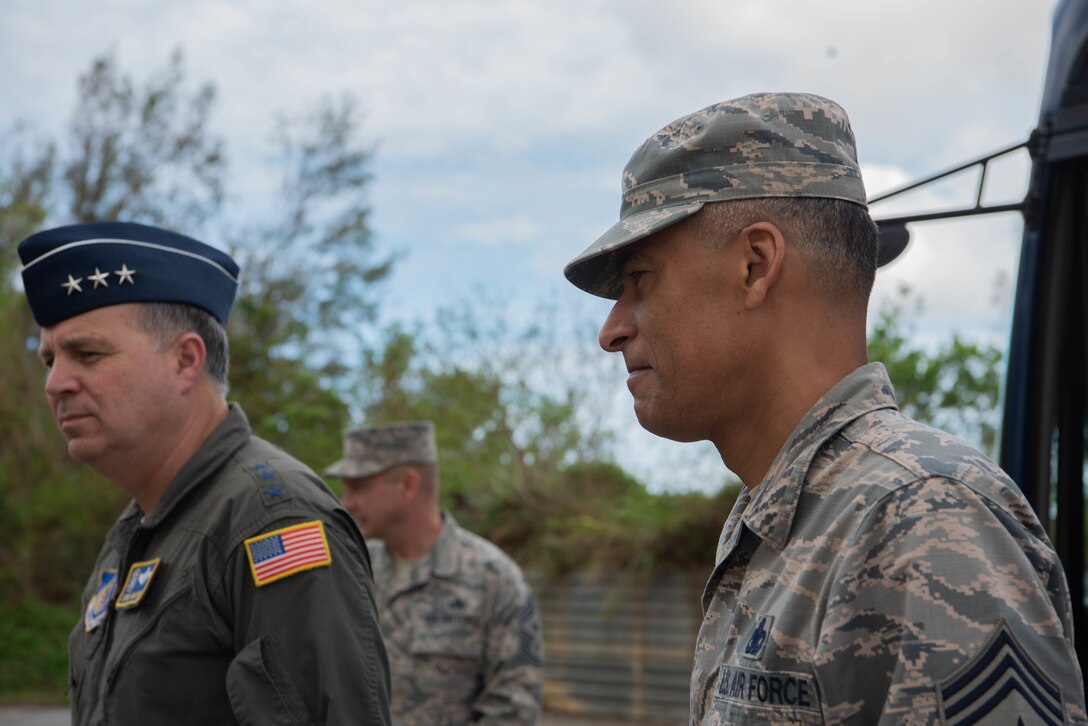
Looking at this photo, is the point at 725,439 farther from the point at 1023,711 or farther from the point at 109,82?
Result: the point at 109,82

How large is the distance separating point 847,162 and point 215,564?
1.56 metres

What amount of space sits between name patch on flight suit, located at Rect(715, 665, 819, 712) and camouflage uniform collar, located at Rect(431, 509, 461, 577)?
3925 mm

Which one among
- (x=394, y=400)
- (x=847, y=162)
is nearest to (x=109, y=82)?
(x=394, y=400)

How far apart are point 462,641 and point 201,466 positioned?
2.61m

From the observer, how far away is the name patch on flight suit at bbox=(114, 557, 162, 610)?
8.47 feet

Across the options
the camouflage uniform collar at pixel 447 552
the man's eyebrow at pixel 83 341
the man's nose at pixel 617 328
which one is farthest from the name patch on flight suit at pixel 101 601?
the camouflage uniform collar at pixel 447 552

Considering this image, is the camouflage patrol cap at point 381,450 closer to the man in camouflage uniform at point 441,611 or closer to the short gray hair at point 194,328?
the man in camouflage uniform at point 441,611

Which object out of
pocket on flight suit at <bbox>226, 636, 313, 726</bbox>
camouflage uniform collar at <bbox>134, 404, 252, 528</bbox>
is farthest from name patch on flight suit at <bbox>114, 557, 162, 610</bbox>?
pocket on flight suit at <bbox>226, 636, 313, 726</bbox>

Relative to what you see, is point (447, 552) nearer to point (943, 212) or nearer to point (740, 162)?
point (943, 212)

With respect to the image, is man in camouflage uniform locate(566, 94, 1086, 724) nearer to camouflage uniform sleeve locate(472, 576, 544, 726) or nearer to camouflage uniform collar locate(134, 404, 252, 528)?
camouflage uniform collar locate(134, 404, 252, 528)

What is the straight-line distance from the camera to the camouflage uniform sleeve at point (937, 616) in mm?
1247

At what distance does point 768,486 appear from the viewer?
63.9 inches

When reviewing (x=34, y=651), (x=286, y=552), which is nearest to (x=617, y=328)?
(x=286, y=552)

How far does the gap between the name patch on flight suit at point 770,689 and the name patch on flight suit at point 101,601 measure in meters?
1.76
